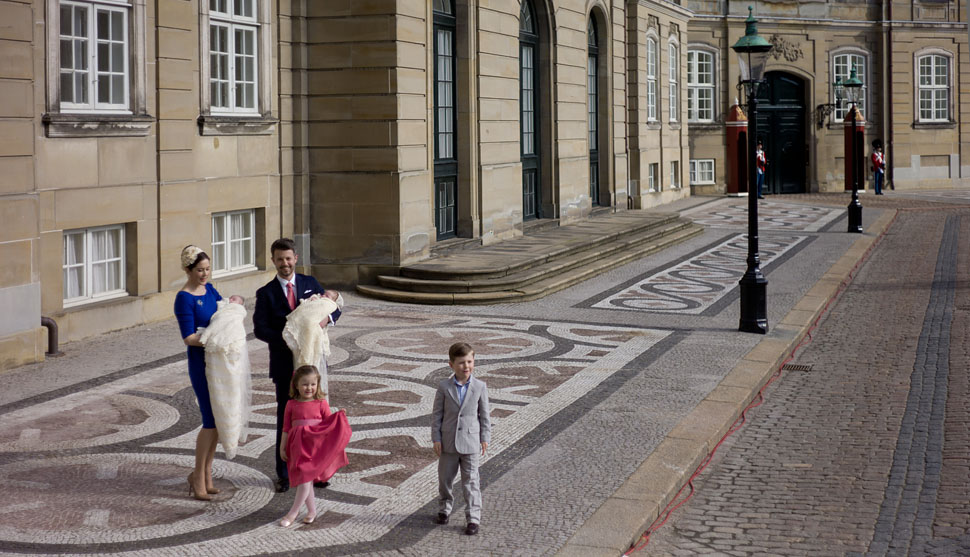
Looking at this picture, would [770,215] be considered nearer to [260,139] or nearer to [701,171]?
[701,171]

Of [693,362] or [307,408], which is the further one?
[693,362]

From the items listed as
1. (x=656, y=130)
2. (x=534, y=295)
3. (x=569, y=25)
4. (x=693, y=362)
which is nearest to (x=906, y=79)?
(x=656, y=130)

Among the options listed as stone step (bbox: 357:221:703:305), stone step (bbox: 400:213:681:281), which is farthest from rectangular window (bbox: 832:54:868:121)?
stone step (bbox: 357:221:703:305)

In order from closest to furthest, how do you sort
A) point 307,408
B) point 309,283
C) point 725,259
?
point 307,408 → point 309,283 → point 725,259

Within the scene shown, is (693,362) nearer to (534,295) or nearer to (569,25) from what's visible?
(534,295)

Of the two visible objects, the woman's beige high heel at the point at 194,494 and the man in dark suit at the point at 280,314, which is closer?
the woman's beige high heel at the point at 194,494

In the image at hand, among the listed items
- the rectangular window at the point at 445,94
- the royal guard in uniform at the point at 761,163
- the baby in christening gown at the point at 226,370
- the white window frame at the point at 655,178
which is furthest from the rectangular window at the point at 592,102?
the baby in christening gown at the point at 226,370

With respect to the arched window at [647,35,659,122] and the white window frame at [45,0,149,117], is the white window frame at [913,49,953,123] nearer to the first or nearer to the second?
the arched window at [647,35,659,122]

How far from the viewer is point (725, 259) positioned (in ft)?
72.7

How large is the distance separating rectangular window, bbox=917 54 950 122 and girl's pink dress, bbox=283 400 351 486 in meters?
42.2

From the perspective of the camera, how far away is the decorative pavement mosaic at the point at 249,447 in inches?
270

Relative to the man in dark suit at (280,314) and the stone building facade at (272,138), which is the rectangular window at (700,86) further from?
the man in dark suit at (280,314)

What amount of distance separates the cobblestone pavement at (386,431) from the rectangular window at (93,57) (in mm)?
2591

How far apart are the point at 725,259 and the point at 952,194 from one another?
2312 cm
